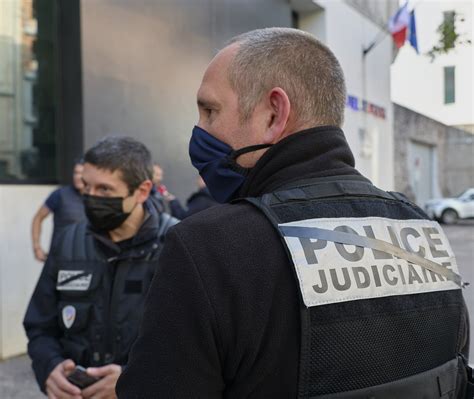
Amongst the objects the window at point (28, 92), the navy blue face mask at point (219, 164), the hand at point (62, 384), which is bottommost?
the hand at point (62, 384)

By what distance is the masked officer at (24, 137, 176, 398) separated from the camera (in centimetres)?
223

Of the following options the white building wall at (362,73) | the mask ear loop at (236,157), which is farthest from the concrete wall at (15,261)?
the white building wall at (362,73)

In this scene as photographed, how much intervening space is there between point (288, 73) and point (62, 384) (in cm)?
143

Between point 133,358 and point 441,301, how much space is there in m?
0.70

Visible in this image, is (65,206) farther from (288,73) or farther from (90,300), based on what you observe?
(288,73)

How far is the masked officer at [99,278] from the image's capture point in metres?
2.23

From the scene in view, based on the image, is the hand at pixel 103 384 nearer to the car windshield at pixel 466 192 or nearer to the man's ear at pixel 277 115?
the man's ear at pixel 277 115

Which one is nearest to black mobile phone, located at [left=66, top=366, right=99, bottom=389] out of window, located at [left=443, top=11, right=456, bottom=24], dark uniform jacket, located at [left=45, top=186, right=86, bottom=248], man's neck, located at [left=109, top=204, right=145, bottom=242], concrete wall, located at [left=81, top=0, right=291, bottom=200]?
man's neck, located at [left=109, top=204, right=145, bottom=242]

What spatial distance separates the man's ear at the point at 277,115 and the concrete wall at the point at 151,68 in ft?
15.8

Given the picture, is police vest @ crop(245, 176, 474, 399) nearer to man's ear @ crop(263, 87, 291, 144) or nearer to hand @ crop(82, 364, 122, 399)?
man's ear @ crop(263, 87, 291, 144)

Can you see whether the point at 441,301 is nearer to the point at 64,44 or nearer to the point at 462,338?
the point at 462,338

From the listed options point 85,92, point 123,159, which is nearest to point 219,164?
point 123,159

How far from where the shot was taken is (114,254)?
92.0 inches

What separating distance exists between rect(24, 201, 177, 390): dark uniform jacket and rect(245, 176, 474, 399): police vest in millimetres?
1131
